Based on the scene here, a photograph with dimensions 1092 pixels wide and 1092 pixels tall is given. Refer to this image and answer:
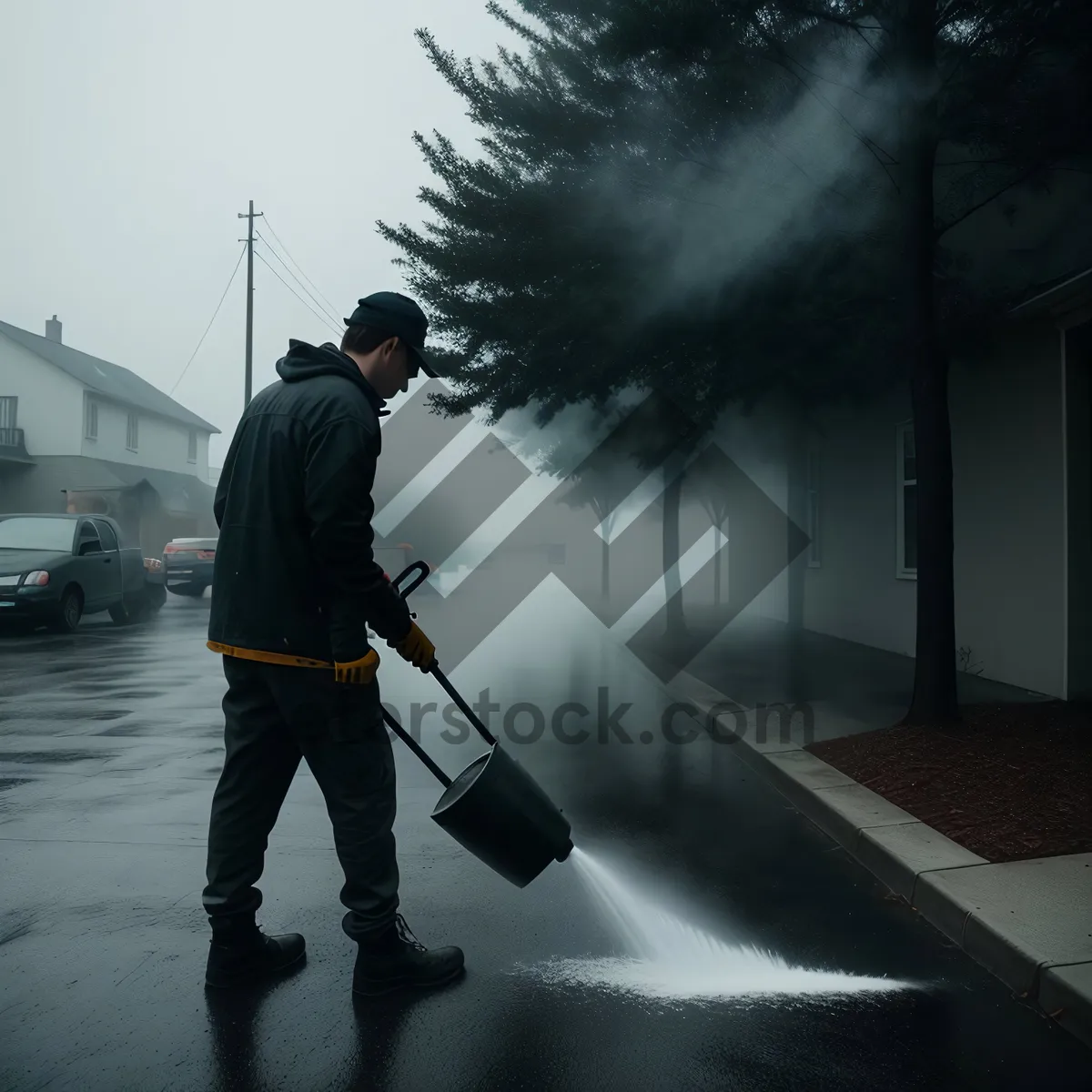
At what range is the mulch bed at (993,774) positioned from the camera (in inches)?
170

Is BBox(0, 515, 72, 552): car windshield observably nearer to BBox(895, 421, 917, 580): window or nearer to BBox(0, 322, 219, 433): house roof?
BBox(895, 421, 917, 580): window

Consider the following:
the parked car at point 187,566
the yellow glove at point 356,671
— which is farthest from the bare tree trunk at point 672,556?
the parked car at point 187,566

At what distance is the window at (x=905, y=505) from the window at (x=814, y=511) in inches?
110

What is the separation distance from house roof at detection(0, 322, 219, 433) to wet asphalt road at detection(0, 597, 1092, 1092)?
30.6m

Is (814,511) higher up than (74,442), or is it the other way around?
(74,442)

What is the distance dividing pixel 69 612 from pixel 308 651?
12314mm

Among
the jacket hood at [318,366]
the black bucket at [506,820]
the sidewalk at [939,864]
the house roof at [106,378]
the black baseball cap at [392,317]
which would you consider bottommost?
the sidewalk at [939,864]

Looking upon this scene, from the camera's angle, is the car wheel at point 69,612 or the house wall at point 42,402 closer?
the car wheel at point 69,612

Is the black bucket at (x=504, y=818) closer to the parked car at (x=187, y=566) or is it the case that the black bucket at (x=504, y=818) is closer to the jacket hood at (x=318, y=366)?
the jacket hood at (x=318, y=366)

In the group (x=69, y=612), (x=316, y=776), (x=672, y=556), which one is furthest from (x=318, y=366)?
(x=672, y=556)

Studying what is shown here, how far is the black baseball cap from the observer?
3.13m

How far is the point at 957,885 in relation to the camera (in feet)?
12.3

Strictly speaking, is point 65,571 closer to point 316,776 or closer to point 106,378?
point 316,776

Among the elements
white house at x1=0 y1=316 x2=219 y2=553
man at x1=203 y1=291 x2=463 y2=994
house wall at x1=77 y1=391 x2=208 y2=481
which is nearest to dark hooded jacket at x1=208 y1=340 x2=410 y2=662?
man at x1=203 y1=291 x2=463 y2=994
